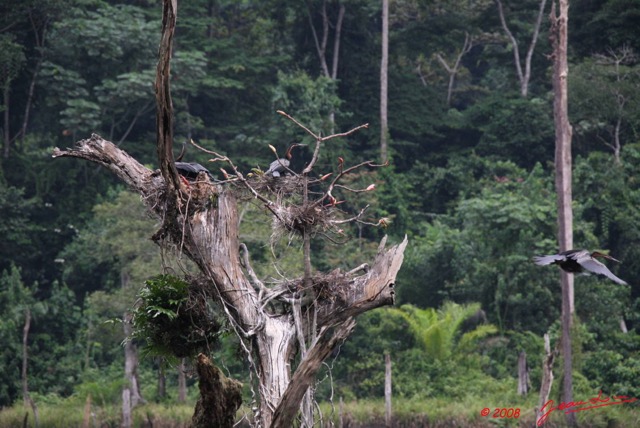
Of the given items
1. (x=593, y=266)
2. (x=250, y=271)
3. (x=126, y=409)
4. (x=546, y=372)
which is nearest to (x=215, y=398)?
(x=250, y=271)

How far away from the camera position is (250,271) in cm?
686

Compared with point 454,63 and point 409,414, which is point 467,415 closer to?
point 409,414

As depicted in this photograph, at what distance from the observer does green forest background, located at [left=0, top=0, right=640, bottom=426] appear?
18.5 metres

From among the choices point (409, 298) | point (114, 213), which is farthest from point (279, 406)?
point (409, 298)

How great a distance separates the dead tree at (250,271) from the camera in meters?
6.44

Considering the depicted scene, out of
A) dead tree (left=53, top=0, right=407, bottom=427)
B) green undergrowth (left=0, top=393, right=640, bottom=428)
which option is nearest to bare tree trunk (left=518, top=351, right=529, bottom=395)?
green undergrowth (left=0, top=393, right=640, bottom=428)

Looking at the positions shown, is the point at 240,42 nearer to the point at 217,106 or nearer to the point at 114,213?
the point at 217,106

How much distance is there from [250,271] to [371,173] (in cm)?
1571

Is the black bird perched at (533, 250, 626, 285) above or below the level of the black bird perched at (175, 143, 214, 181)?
below

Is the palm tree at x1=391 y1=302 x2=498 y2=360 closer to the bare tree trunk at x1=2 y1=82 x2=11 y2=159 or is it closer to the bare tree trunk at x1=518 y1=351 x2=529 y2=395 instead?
the bare tree trunk at x1=518 y1=351 x2=529 y2=395

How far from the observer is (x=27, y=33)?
23219mm

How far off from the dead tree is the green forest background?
934cm

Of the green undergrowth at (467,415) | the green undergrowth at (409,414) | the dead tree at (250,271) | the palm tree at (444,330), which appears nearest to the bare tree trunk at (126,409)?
the green undergrowth at (409,414)

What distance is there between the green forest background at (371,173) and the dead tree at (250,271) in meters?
9.34
